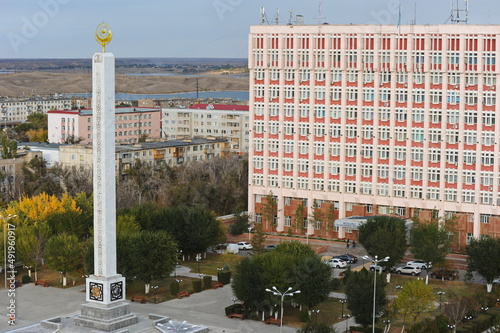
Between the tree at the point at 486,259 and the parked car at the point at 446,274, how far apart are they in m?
3.39

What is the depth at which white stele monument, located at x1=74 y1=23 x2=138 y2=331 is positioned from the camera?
52.2 metres

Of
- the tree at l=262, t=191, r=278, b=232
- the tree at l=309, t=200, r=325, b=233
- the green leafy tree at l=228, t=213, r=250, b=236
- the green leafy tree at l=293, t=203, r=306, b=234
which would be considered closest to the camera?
the tree at l=309, t=200, r=325, b=233

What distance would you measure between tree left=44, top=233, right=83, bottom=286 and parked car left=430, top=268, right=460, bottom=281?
24742 millimetres

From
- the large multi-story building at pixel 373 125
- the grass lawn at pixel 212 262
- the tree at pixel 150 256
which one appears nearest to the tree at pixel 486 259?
the large multi-story building at pixel 373 125

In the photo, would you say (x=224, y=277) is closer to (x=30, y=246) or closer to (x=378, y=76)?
(x=30, y=246)

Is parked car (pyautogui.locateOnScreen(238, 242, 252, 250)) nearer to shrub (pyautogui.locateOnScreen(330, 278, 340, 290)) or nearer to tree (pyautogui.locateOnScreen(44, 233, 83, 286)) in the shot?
shrub (pyautogui.locateOnScreen(330, 278, 340, 290))

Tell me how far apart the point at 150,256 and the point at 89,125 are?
75017 mm

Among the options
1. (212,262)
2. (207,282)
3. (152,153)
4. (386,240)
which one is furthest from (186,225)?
(152,153)

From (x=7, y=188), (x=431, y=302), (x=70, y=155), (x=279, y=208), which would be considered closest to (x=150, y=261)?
(x=431, y=302)

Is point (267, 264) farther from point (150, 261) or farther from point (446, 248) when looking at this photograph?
point (446, 248)

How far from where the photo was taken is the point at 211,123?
138625 mm

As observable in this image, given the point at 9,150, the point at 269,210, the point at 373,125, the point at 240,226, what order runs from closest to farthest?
the point at 373,125
the point at 240,226
the point at 269,210
the point at 9,150

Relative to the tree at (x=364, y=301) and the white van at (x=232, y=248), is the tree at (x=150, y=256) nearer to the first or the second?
the white van at (x=232, y=248)

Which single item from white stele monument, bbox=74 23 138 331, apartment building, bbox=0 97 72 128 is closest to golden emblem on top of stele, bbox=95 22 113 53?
white stele monument, bbox=74 23 138 331
